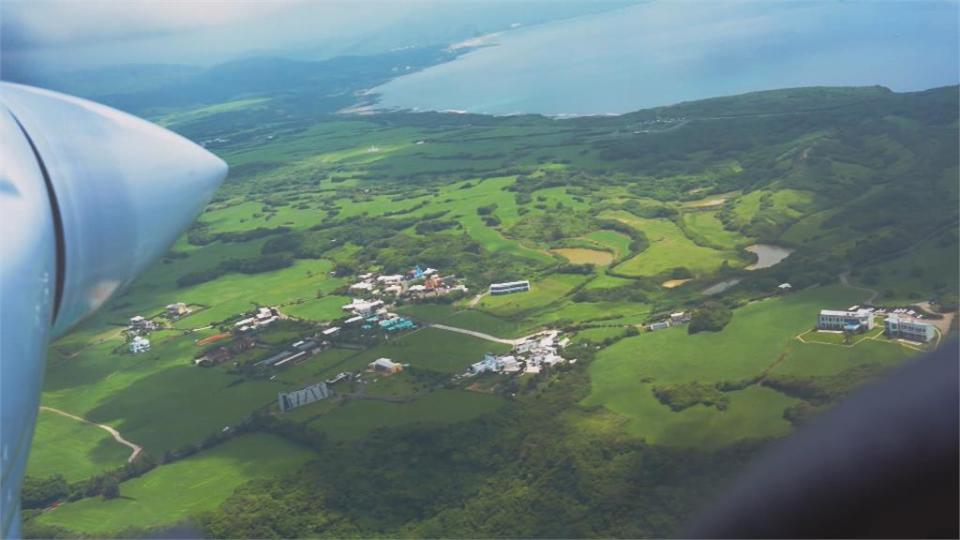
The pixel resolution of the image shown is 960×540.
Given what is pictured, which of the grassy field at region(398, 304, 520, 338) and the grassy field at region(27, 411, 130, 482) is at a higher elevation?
the grassy field at region(398, 304, 520, 338)

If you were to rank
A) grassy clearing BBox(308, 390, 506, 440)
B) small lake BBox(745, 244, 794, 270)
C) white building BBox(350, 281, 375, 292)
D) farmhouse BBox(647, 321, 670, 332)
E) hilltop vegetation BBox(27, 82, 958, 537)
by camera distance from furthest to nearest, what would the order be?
white building BBox(350, 281, 375, 292), small lake BBox(745, 244, 794, 270), farmhouse BBox(647, 321, 670, 332), grassy clearing BBox(308, 390, 506, 440), hilltop vegetation BBox(27, 82, 958, 537)

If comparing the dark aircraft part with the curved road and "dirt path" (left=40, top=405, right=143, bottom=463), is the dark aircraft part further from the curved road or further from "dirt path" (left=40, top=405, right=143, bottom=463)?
the curved road

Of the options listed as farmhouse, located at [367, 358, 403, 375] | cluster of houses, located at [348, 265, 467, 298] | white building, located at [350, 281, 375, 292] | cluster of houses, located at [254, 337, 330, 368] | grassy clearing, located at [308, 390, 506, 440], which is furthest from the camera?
white building, located at [350, 281, 375, 292]

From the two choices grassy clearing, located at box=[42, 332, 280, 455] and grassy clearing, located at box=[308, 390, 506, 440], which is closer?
grassy clearing, located at box=[308, 390, 506, 440]

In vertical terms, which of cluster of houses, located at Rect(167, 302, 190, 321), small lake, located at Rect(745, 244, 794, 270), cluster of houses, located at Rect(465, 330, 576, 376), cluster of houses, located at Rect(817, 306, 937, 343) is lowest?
cluster of houses, located at Rect(167, 302, 190, 321)

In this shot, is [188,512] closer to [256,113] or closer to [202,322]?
[202,322]

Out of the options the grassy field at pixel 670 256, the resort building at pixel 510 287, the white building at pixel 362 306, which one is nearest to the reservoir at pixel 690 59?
the grassy field at pixel 670 256

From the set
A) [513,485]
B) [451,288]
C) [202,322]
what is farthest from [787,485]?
[202,322]

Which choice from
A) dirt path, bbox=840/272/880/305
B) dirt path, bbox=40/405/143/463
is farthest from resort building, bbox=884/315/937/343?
dirt path, bbox=40/405/143/463
